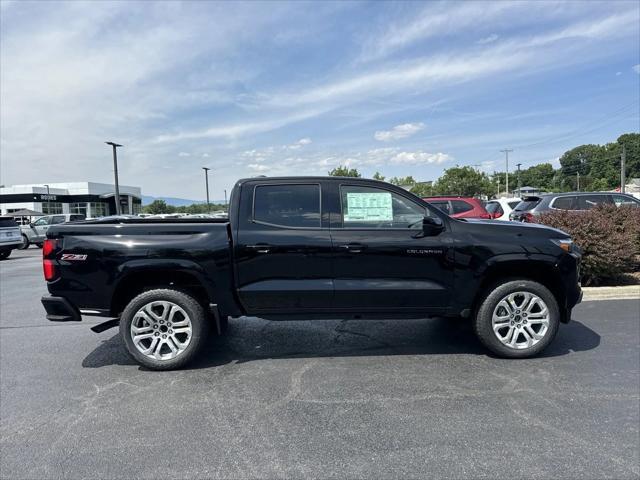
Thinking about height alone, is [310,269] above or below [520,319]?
above

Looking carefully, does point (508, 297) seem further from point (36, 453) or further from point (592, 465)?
point (36, 453)

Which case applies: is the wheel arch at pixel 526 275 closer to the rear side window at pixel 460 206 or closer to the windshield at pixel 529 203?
the rear side window at pixel 460 206

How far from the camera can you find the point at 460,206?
1142cm

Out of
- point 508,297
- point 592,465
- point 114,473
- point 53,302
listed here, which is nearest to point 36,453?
point 114,473

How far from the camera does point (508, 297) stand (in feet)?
14.1

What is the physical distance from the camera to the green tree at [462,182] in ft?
209

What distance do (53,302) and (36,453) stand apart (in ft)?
5.55

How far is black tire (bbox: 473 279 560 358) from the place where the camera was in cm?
429

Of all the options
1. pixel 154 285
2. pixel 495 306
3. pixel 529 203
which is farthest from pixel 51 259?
pixel 529 203

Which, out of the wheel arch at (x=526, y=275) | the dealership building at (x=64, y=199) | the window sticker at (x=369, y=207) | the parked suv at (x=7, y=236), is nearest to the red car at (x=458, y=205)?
the wheel arch at (x=526, y=275)

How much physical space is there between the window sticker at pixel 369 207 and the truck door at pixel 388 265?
1cm

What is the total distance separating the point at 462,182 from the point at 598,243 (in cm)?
5974

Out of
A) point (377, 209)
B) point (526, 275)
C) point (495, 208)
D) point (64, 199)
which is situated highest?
→ point (64, 199)

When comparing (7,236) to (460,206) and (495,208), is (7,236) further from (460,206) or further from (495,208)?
(495,208)
